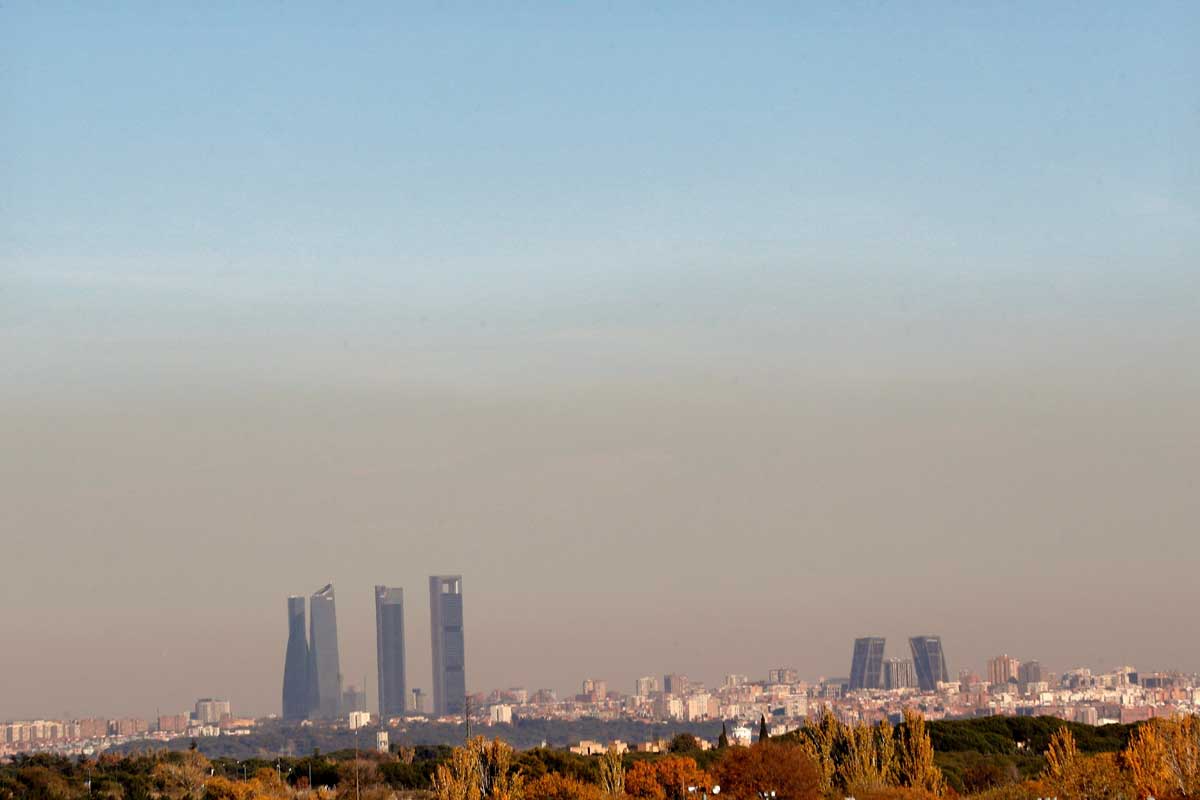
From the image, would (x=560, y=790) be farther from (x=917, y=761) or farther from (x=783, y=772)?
(x=917, y=761)

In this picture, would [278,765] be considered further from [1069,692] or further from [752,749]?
[1069,692]

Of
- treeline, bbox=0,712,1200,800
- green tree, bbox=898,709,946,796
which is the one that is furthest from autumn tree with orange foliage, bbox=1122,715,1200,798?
green tree, bbox=898,709,946,796

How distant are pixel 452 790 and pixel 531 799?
2.15m

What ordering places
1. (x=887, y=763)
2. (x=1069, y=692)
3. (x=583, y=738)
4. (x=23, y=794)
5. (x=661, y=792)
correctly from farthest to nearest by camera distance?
(x=1069, y=692), (x=583, y=738), (x=23, y=794), (x=661, y=792), (x=887, y=763)

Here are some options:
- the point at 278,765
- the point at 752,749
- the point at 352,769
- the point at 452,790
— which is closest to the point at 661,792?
the point at 752,749

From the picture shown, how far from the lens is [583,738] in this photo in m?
155

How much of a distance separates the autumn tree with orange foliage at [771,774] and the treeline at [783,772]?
1.4 inches

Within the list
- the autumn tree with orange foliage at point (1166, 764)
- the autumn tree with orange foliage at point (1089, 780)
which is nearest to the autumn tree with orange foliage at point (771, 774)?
the autumn tree with orange foliage at point (1089, 780)

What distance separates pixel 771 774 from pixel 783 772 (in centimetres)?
27

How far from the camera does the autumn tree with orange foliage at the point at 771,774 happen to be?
113 ft

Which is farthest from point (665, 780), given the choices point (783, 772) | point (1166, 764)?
point (1166, 764)

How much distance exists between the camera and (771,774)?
35.0 metres

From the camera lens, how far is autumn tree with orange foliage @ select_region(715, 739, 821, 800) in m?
34.6

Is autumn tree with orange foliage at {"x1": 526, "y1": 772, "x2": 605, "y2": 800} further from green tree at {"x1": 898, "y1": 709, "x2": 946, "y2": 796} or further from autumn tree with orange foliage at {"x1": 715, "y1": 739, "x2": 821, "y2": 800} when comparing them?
green tree at {"x1": 898, "y1": 709, "x2": 946, "y2": 796}
